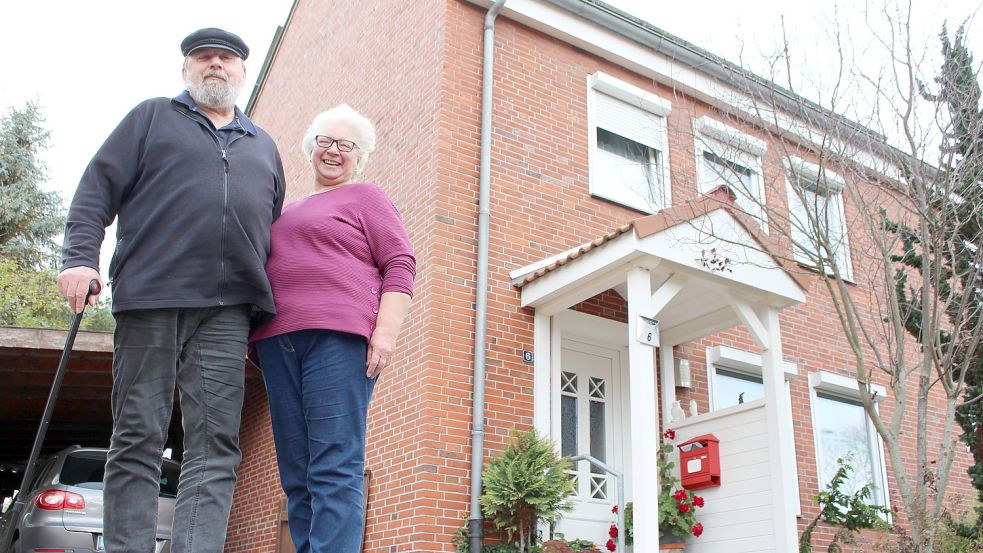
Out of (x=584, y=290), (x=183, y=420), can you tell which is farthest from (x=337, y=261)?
(x=584, y=290)

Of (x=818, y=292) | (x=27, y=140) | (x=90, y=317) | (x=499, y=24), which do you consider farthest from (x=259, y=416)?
(x=27, y=140)

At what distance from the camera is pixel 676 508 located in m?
7.09

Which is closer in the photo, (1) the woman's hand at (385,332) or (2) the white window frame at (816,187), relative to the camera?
(1) the woman's hand at (385,332)

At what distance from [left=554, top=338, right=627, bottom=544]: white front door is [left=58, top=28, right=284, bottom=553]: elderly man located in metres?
5.12

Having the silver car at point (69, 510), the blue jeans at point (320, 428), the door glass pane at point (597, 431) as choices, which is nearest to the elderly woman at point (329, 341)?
the blue jeans at point (320, 428)

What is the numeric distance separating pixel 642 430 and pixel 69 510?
4.56 metres

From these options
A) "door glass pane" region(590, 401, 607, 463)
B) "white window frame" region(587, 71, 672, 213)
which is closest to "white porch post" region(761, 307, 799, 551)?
"door glass pane" region(590, 401, 607, 463)

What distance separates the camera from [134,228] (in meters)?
2.53

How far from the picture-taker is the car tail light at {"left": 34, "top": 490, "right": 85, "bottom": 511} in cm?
676

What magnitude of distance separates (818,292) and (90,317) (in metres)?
18.8

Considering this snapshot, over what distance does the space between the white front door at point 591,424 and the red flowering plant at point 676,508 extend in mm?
534

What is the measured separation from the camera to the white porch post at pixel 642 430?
5863 millimetres

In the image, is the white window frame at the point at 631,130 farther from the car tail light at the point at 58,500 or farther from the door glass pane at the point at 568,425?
the car tail light at the point at 58,500

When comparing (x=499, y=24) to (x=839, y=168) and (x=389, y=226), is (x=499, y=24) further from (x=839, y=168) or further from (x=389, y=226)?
(x=389, y=226)
